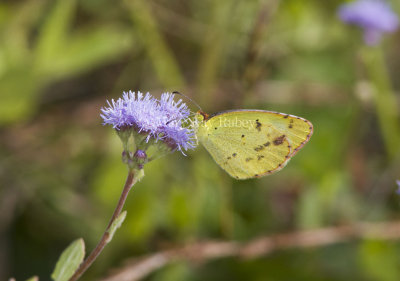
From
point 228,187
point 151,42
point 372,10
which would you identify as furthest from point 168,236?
point 372,10

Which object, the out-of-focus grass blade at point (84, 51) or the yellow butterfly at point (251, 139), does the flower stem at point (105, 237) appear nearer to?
the yellow butterfly at point (251, 139)

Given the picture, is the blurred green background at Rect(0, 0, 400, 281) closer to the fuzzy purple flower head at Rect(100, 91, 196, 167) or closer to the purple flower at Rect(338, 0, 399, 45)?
the purple flower at Rect(338, 0, 399, 45)

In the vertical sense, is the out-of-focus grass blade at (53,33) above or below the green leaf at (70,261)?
above

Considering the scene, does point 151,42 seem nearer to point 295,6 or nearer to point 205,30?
point 205,30

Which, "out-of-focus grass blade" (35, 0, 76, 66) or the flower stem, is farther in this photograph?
"out-of-focus grass blade" (35, 0, 76, 66)

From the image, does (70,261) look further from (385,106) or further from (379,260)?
(385,106)

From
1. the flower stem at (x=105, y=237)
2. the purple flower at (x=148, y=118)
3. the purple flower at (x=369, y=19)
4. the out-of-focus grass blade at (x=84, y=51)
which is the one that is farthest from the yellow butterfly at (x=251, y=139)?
the out-of-focus grass blade at (x=84, y=51)

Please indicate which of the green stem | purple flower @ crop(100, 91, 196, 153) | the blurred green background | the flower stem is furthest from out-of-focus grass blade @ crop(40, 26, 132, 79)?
the flower stem
